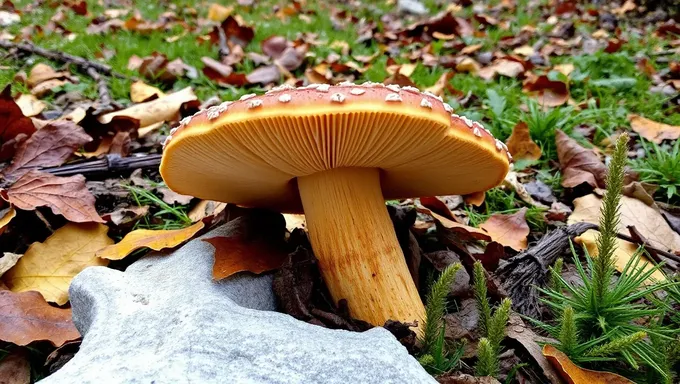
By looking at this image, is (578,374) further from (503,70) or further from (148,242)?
(503,70)

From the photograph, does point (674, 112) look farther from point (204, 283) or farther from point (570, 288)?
point (204, 283)

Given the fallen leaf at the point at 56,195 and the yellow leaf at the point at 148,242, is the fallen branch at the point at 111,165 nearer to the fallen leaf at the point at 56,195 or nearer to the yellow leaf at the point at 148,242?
the fallen leaf at the point at 56,195

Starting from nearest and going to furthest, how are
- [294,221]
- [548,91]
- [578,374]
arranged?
[578,374], [294,221], [548,91]

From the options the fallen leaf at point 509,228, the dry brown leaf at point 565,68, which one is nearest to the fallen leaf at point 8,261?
the fallen leaf at point 509,228

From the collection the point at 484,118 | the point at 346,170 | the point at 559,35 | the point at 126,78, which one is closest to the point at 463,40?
the point at 559,35

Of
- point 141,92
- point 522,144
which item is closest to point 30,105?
point 141,92

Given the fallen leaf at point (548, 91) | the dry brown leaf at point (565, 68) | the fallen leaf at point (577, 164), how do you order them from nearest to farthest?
the fallen leaf at point (577, 164)
the fallen leaf at point (548, 91)
the dry brown leaf at point (565, 68)
